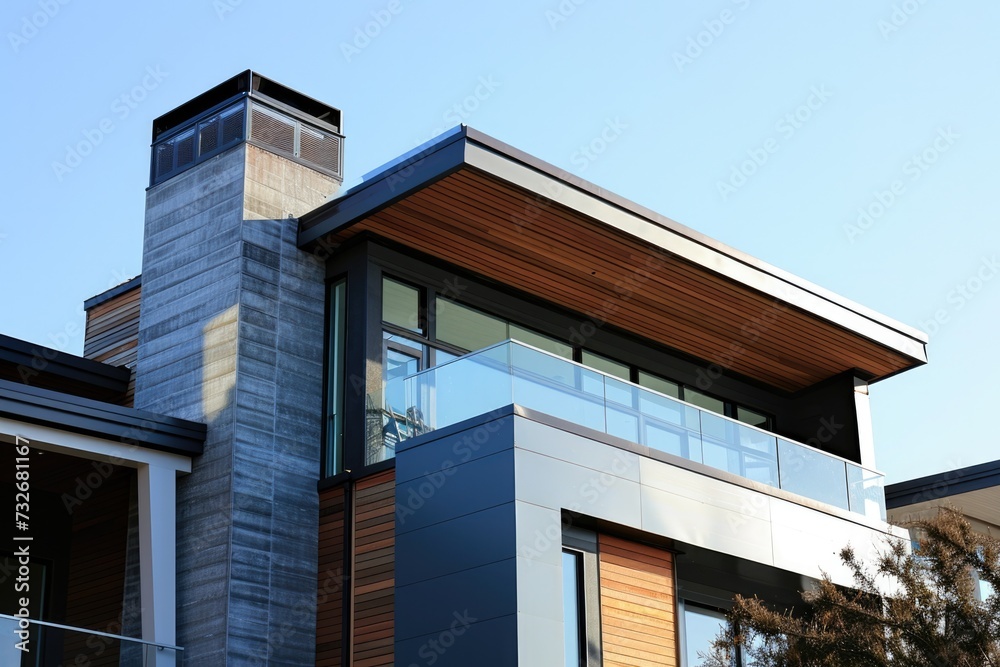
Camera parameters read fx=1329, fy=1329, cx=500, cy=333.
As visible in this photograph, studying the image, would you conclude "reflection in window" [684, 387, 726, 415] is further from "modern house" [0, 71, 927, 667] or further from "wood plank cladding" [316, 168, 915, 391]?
"modern house" [0, 71, 927, 667]

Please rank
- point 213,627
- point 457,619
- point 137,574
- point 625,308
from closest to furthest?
1. point 457,619
2. point 213,627
3. point 137,574
4. point 625,308

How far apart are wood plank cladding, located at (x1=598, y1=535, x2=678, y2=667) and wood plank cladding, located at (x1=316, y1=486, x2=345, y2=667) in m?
2.91

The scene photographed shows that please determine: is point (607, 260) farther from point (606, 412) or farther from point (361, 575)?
point (361, 575)

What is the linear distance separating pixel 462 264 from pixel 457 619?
5.31 metres

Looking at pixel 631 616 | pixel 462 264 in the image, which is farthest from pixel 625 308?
pixel 631 616

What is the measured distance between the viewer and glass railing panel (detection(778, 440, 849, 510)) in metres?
17.0

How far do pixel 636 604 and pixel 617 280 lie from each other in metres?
4.72

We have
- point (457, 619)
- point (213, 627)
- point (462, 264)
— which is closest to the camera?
point (457, 619)

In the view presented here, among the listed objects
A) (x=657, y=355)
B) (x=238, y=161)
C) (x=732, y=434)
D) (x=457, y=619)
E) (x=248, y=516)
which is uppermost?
(x=238, y=161)

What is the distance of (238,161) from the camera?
1631 centimetres

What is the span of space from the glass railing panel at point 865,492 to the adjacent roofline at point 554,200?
2187 mm

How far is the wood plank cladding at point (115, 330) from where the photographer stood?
698 inches

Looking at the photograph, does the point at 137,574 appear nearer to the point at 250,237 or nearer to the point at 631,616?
the point at 250,237
